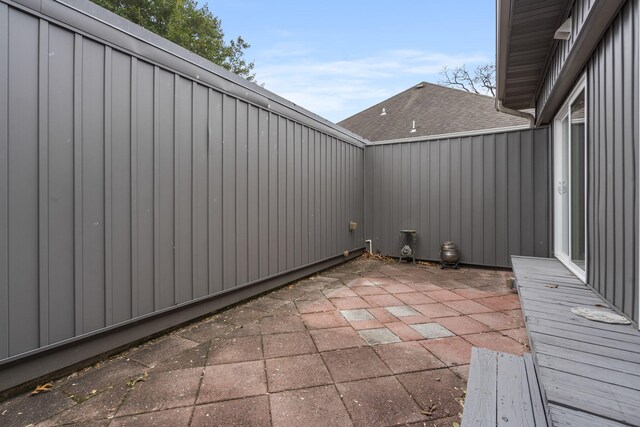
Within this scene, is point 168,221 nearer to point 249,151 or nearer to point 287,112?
point 249,151

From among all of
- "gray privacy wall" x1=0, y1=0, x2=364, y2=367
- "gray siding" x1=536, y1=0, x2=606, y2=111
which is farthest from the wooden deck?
"gray privacy wall" x1=0, y1=0, x2=364, y2=367

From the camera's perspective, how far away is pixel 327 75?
11.3 meters

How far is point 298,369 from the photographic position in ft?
5.67

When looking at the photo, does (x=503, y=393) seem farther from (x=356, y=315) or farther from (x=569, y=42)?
(x=569, y=42)

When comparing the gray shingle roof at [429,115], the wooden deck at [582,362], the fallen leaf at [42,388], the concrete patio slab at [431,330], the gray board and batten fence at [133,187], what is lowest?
the fallen leaf at [42,388]

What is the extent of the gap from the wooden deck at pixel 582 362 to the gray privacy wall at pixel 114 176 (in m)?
2.23

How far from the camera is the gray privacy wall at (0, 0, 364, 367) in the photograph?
1510 millimetres

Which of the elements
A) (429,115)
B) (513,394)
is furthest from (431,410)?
(429,115)

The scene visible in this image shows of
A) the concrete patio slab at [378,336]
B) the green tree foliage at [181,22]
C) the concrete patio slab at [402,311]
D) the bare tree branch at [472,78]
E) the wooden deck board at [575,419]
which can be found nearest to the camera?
the wooden deck board at [575,419]

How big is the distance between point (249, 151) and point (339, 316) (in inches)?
69.7

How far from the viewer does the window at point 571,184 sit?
2496 millimetres

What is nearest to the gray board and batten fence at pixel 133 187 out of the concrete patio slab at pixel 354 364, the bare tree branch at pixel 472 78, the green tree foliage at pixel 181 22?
the concrete patio slab at pixel 354 364

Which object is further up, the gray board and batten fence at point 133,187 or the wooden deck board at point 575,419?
the gray board and batten fence at point 133,187

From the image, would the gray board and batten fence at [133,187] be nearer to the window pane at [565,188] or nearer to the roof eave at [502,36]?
the window pane at [565,188]
